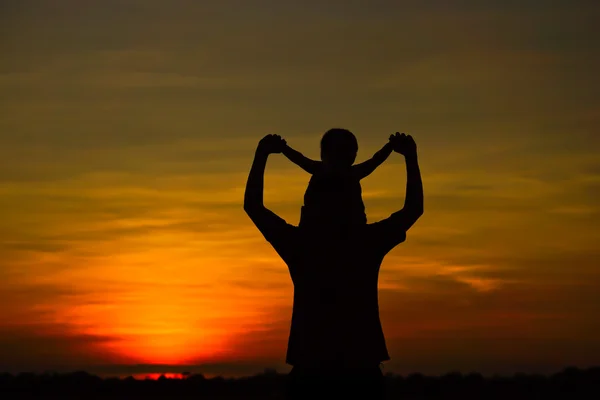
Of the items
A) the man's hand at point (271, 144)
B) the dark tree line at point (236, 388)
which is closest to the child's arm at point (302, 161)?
the man's hand at point (271, 144)

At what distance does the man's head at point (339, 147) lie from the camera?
24.4ft

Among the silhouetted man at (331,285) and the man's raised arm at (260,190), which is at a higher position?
the man's raised arm at (260,190)

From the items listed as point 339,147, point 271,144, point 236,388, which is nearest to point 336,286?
point 339,147

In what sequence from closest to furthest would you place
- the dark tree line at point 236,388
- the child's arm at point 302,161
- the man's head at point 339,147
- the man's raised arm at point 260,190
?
1. the man's head at point 339,147
2. the man's raised arm at point 260,190
3. the child's arm at point 302,161
4. the dark tree line at point 236,388

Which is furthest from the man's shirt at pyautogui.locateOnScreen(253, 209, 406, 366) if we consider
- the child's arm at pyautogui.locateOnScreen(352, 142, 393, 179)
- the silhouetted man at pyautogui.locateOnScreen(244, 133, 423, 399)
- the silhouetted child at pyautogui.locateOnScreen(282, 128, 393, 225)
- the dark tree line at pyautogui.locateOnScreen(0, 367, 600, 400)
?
the dark tree line at pyautogui.locateOnScreen(0, 367, 600, 400)

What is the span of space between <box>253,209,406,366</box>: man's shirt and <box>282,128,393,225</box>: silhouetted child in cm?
11

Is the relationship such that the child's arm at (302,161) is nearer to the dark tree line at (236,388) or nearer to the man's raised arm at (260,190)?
the man's raised arm at (260,190)

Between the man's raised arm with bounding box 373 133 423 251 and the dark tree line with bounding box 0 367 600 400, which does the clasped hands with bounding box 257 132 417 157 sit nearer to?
the man's raised arm with bounding box 373 133 423 251

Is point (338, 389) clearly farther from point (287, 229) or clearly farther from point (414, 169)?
point (414, 169)

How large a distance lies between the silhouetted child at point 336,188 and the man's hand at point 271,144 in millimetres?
303

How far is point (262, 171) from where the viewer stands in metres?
7.63

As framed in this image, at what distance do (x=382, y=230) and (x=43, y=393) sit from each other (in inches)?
586

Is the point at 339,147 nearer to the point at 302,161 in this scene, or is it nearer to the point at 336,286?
the point at 302,161

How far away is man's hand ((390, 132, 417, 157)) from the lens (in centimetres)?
776
